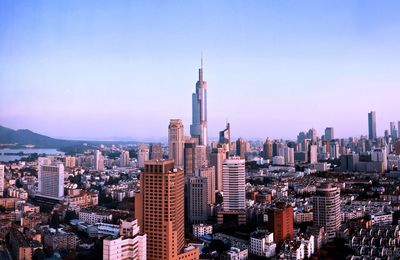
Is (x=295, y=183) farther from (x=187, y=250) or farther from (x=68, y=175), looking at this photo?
(x=187, y=250)

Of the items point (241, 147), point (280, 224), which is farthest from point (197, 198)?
point (241, 147)

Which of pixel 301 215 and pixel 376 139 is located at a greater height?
pixel 376 139

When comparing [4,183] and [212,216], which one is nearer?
[4,183]

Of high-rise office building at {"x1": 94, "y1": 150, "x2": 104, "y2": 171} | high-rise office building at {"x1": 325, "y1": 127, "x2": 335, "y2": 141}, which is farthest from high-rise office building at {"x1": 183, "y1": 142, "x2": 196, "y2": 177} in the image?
high-rise office building at {"x1": 325, "y1": 127, "x2": 335, "y2": 141}

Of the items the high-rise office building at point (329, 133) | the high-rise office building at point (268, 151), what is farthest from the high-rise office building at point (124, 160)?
the high-rise office building at point (268, 151)

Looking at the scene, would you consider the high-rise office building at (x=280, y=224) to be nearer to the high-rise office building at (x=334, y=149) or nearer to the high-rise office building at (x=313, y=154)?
the high-rise office building at (x=313, y=154)

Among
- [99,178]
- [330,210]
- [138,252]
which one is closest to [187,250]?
[138,252]
